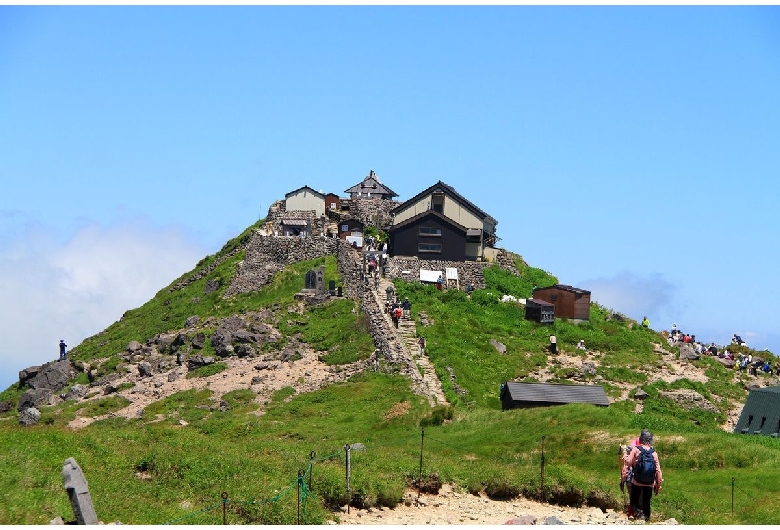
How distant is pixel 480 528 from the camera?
86.2 ft

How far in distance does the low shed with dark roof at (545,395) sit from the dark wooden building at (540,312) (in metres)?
18.2

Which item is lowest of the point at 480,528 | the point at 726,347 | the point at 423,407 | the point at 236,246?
the point at 480,528

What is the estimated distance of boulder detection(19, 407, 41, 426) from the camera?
57856 millimetres

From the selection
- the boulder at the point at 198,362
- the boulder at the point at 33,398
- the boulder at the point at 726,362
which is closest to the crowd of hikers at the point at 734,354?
the boulder at the point at 726,362

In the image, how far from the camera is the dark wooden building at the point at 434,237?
82938 millimetres

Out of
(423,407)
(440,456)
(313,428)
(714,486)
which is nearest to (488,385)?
(423,407)

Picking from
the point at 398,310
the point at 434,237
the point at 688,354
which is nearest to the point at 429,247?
the point at 434,237

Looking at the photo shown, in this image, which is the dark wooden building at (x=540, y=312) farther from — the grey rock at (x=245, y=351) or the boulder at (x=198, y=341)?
the boulder at (x=198, y=341)

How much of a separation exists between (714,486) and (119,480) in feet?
66.2

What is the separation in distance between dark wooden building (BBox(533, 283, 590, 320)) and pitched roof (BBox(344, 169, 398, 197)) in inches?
1072

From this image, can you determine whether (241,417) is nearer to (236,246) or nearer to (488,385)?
(488,385)

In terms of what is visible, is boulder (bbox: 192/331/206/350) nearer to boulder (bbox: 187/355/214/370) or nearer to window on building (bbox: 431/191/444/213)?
boulder (bbox: 187/355/214/370)

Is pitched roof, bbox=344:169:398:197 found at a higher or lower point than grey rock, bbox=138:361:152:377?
higher

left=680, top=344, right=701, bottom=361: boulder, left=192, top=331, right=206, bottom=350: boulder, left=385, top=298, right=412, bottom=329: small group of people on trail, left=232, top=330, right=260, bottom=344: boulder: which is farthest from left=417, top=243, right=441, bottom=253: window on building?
left=192, top=331, right=206, bottom=350: boulder
